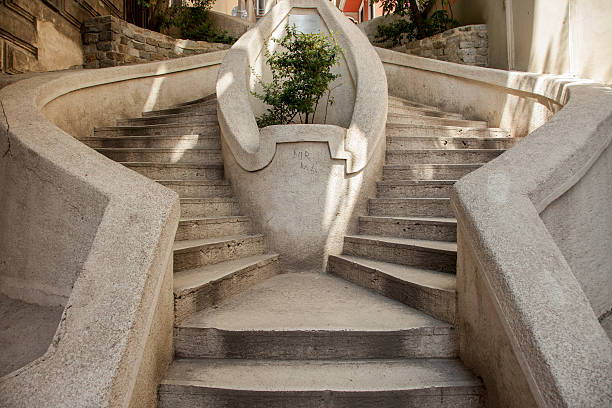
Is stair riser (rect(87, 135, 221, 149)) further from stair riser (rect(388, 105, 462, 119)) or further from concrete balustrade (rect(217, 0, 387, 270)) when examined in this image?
stair riser (rect(388, 105, 462, 119))

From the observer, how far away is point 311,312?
2664 millimetres

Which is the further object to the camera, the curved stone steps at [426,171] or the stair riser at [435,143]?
the stair riser at [435,143]

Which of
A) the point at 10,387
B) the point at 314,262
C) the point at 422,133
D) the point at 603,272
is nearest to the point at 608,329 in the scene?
the point at 603,272

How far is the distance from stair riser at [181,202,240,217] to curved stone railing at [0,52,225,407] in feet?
4.13

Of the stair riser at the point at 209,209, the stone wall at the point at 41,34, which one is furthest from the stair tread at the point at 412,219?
the stone wall at the point at 41,34

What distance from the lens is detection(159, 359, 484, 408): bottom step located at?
2.02 metres

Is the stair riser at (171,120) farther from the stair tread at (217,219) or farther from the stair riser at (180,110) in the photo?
the stair tread at (217,219)

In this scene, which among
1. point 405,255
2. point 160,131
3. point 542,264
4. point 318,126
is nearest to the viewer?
point 542,264

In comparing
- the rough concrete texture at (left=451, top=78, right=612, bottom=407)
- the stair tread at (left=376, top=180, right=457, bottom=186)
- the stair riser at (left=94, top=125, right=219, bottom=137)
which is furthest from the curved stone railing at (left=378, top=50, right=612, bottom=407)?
the stair riser at (left=94, top=125, right=219, bottom=137)

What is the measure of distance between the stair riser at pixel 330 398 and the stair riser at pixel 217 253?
1.02 meters

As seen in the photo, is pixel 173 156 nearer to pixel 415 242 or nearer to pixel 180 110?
pixel 180 110

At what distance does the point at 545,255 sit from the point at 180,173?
11.1 feet

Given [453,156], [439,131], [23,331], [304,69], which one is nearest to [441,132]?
[439,131]

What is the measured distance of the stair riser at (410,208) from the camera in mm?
3660
